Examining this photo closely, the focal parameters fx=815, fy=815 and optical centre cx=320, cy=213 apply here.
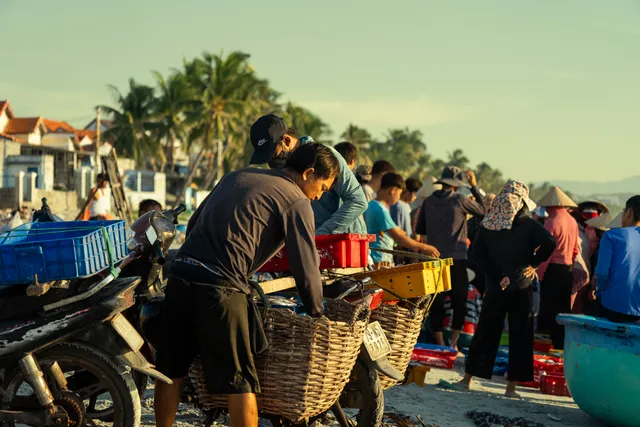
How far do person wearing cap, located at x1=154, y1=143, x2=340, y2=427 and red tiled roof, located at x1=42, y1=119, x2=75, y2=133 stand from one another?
72112mm

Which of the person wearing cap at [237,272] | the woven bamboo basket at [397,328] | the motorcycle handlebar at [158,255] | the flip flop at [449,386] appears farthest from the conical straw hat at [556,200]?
the person wearing cap at [237,272]

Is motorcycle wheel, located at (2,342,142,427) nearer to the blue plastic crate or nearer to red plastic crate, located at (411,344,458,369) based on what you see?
the blue plastic crate

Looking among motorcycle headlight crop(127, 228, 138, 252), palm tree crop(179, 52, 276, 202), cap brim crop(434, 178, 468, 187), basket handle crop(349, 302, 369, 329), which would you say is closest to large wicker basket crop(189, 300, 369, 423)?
basket handle crop(349, 302, 369, 329)

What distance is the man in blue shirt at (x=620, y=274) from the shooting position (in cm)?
679

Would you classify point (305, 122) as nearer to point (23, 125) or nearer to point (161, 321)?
point (23, 125)

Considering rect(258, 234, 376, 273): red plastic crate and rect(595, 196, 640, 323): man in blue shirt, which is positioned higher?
rect(258, 234, 376, 273): red plastic crate

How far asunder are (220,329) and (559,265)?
691 centimetres

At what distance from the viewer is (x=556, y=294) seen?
10.2 metres

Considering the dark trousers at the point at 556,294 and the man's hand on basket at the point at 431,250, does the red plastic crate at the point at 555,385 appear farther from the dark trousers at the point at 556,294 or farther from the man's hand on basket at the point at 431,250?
the man's hand on basket at the point at 431,250

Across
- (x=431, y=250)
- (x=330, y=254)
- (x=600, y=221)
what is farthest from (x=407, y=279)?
(x=600, y=221)

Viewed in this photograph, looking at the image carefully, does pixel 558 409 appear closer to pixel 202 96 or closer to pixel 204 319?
pixel 204 319

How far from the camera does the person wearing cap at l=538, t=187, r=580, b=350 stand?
10.0 m

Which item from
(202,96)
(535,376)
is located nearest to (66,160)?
(202,96)

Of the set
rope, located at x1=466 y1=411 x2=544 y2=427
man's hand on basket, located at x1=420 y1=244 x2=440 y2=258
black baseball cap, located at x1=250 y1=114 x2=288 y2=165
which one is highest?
black baseball cap, located at x1=250 y1=114 x2=288 y2=165
